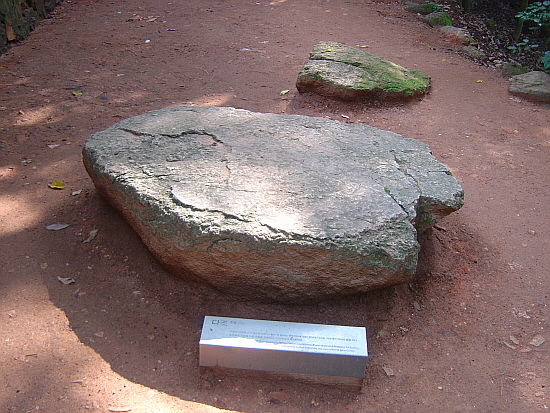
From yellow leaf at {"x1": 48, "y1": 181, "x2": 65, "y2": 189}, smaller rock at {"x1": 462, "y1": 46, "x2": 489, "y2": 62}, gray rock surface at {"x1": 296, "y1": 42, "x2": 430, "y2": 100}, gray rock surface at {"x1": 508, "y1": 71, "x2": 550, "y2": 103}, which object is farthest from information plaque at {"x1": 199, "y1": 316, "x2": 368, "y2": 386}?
smaller rock at {"x1": 462, "y1": 46, "x2": 489, "y2": 62}

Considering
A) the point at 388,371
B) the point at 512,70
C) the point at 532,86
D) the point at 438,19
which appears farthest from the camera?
the point at 438,19

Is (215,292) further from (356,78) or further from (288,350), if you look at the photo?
(356,78)

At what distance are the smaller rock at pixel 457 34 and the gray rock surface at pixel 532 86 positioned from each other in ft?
4.55

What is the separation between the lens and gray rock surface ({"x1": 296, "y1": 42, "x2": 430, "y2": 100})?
436 centimetres

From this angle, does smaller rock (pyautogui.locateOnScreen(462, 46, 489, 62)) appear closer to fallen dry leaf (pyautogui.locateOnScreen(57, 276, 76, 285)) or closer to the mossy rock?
the mossy rock

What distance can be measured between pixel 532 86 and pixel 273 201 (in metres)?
4.02

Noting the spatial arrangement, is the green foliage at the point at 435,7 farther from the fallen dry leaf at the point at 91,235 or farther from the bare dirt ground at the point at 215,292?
the fallen dry leaf at the point at 91,235

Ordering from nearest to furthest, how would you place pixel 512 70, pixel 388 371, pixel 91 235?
pixel 388 371 → pixel 91 235 → pixel 512 70

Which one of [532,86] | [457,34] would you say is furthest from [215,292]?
[457,34]

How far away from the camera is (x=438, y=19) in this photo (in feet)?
23.0

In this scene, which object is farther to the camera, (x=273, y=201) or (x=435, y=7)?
(x=435, y=7)

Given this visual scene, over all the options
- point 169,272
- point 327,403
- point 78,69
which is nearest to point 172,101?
point 78,69

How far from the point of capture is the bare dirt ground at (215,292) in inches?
71.8

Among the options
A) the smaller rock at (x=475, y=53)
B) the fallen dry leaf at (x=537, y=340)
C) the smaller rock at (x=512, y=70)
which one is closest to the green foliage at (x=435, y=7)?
the smaller rock at (x=475, y=53)
